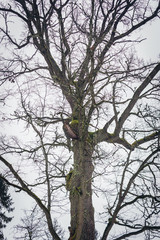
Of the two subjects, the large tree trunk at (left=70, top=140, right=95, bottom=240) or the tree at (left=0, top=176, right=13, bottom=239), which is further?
the tree at (left=0, top=176, right=13, bottom=239)

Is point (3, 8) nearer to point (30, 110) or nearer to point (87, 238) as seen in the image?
point (30, 110)

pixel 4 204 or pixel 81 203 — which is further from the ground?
pixel 4 204

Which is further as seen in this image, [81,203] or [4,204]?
[4,204]

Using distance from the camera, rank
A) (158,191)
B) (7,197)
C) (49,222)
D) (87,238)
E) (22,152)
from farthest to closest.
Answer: (7,197) → (22,152) → (158,191) → (87,238) → (49,222)

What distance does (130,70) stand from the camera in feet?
17.4

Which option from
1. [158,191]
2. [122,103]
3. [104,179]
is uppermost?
[122,103]

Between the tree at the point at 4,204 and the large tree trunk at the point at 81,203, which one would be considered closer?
the large tree trunk at the point at 81,203

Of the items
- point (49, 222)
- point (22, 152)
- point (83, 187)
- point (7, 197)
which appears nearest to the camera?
point (83, 187)

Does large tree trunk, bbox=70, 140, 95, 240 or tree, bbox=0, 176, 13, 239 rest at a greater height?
tree, bbox=0, 176, 13, 239

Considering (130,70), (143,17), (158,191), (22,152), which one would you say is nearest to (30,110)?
(22,152)

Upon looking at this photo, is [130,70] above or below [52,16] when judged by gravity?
below

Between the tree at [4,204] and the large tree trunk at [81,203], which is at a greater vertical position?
the tree at [4,204]

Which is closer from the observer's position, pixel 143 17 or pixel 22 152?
pixel 22 152

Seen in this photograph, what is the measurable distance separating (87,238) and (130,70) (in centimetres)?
436
